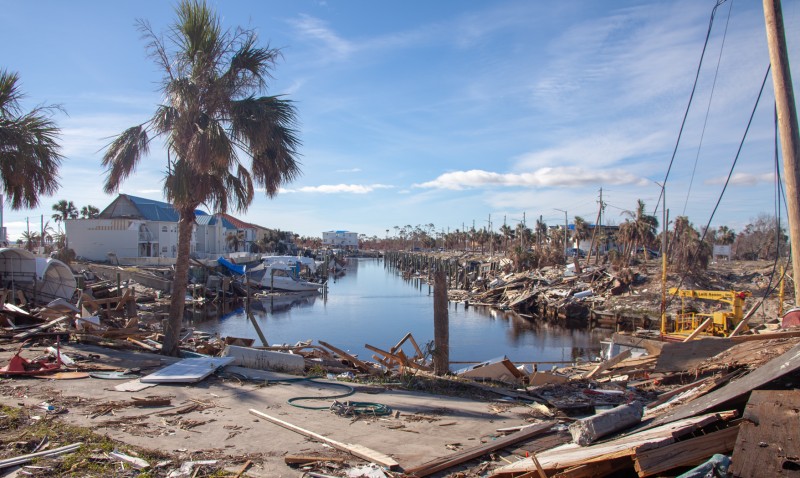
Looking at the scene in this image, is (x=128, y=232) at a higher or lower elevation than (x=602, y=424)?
higher

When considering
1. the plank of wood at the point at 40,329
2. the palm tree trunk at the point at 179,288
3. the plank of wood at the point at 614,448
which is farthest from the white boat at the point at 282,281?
the plank of wood at the point at 614,448

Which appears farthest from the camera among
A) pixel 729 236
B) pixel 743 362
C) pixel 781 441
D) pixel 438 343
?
pixel 729 236

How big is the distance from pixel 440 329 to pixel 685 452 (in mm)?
8170

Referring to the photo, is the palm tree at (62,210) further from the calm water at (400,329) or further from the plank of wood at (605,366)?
the plank of wood at (605,366)

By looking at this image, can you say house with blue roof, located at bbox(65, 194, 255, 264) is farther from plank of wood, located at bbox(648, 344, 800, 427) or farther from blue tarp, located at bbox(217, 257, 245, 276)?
plank of wood, located at bbox(648, 344, 800, 427)

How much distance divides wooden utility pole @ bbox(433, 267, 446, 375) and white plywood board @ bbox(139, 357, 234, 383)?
445 cm

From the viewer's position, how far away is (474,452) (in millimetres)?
5922

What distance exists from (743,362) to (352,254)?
575 ft

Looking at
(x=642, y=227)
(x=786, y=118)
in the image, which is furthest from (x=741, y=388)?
(x=642, y=227)

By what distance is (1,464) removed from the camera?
5.31 metres

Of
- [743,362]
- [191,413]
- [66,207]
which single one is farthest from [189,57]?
[66,207]

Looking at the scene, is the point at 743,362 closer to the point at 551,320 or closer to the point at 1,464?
the point at 1,464

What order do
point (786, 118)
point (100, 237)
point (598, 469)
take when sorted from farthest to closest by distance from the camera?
point (100, 237) → point (786, 118) → point (598, 469)

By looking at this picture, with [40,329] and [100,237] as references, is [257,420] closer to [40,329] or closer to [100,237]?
[40,329]
